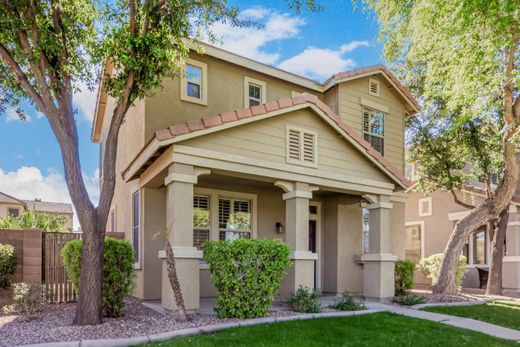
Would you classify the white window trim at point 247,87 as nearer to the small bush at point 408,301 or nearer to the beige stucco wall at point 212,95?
the beige stucco wall at point 212,95

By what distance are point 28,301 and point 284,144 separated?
623cm

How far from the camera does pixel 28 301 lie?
25.5ft

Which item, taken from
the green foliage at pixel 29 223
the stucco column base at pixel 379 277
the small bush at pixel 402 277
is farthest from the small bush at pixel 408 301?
the green foliage at pixel 29 223

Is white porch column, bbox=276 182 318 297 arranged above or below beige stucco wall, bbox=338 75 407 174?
below

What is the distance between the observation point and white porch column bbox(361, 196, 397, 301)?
10.6 meters

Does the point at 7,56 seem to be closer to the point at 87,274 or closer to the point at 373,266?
the point at 87,274

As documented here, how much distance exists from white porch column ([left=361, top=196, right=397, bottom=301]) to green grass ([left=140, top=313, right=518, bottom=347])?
2.40 meters

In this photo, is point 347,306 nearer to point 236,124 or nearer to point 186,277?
point 186,277

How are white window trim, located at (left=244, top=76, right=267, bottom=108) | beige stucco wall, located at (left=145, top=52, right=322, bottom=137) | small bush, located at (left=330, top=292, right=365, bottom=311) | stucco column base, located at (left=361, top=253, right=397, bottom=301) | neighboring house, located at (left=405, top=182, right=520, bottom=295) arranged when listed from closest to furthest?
small bush, located at (left=330, top=292, right=365, bottom=311) < beige stucco wall, located at (left=145, top=52, right=322, bottom=137) < stucco column base, located at (left=361, top=253, right=397, bottom=301) < white window trim, located at (left=244, top=76, right=267, bottom=108) < neighboring house, located at (left=405, top=182, right=520, bottom=295)

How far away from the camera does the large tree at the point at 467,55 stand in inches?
384

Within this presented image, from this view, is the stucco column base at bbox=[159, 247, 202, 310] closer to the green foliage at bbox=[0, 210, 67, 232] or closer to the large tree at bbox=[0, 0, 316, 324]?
the large tree at bbox=[0, 0, 316, 324]

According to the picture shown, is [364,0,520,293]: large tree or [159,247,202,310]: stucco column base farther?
[364,0,520,293]: large tree

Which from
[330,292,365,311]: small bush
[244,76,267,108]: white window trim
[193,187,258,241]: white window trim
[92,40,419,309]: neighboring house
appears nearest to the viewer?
[92,40,419,309]: neighboring house

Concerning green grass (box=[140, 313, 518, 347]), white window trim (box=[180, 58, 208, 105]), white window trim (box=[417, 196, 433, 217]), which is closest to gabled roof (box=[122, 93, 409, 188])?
white window trim (box=[180, 58, 208, 105])
